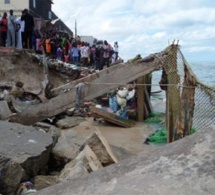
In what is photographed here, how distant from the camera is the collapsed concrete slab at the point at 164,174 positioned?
1.76 metres

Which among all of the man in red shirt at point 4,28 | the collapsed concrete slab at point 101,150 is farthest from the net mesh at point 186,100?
the man in red shirt at point 4,28

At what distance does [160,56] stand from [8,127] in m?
2.88

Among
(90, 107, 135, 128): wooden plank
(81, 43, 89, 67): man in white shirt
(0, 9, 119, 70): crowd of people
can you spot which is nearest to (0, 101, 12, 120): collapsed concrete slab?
(90, 107, 135, 128): wooden plank

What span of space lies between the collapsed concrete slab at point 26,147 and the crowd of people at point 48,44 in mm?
9041

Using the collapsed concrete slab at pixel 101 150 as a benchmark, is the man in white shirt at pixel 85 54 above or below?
above

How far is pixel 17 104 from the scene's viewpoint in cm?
1045

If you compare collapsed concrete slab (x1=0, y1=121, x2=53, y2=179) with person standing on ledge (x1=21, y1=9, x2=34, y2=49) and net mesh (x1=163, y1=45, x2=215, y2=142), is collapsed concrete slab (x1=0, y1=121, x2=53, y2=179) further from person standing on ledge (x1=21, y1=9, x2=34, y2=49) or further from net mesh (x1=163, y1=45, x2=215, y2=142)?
person standing on ledge (x1=21, y1=9, x2=34, y2=49)

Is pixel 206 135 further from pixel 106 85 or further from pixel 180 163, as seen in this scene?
pixel 106 85

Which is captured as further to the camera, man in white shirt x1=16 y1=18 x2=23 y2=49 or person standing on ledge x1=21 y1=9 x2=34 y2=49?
person standing on ledge x1=21 y1=9 x2=34 y2=49

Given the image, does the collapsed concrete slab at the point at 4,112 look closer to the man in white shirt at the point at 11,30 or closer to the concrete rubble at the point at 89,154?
the concrete rubble at the point at 89,154

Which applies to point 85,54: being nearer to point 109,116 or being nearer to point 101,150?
point 109,116

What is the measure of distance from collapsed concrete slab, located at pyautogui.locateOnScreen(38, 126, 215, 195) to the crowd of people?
42.7 ft

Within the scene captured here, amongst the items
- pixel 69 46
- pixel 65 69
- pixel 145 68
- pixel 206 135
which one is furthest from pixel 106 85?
pixel 69 46

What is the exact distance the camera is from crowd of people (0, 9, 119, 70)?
14383mm
